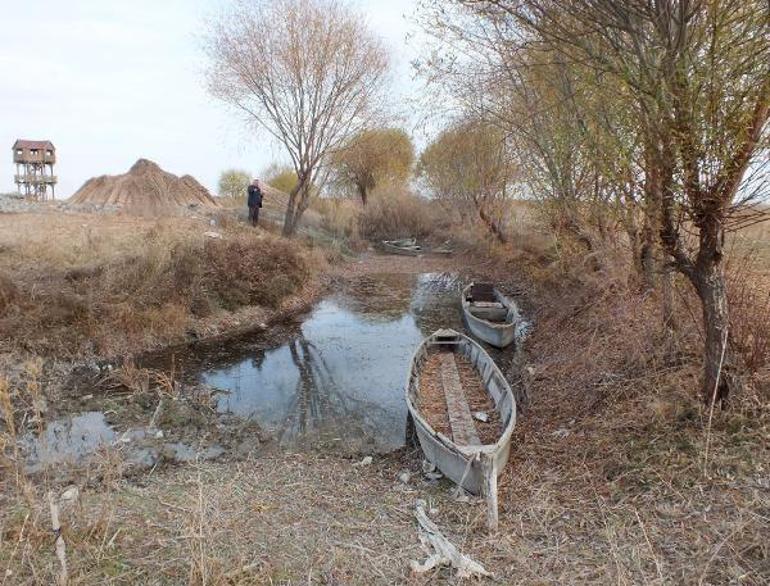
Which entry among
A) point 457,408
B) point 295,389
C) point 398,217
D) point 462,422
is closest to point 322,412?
point 295,389

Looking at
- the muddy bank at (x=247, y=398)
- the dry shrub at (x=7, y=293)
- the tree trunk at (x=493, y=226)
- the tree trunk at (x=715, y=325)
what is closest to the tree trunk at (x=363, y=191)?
the tree trunk at (x=493, y=226)

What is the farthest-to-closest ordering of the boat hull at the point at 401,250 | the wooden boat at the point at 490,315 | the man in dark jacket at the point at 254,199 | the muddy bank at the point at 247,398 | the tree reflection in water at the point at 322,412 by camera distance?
the boat hull at the point at 401,250, the man in dark jacket at the point at 254,199, the wooden boat at the point at 490,315, the tree reflection in water at the point at 322,412, the muddy bank at the point at 247,398

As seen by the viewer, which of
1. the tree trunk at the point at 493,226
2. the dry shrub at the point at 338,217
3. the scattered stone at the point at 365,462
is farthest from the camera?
the dry shrub at the point at 338,217

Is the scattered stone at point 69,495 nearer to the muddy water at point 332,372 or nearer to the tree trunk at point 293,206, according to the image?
the muddy water at point 332,372

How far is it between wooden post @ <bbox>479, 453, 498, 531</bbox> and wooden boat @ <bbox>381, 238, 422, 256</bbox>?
2300cm

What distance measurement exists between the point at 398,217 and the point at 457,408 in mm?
26936

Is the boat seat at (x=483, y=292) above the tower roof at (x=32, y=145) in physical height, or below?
below

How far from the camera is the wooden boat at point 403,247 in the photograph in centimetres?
2845

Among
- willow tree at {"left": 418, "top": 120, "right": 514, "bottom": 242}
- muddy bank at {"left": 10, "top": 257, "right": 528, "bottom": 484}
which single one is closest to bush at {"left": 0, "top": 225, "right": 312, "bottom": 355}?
muddy bank at {"left": 10, "top": 257, "right": 528, "bottom": 484}

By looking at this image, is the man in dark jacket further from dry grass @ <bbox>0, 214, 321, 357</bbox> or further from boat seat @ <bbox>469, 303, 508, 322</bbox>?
boat seat @ <bbox>469, 303, 508, 322</bbox>

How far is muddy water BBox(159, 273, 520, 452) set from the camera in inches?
320

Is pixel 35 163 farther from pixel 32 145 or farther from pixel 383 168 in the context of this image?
pixel 383 168

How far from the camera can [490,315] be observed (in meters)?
14.2

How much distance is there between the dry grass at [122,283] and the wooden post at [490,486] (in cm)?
816
